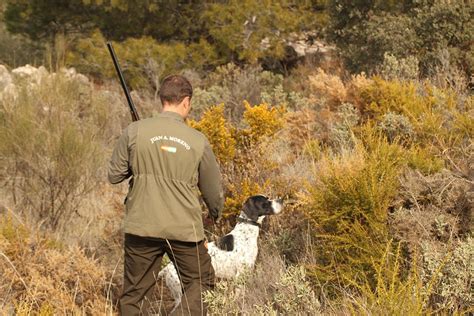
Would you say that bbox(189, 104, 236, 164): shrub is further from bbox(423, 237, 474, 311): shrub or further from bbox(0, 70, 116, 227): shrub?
bbox(423, 237, 474, 311): shrub

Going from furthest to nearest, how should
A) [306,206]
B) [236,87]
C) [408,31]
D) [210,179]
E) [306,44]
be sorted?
[306,44] → [236,87] → [408,31] → [306,206] → [210,179]

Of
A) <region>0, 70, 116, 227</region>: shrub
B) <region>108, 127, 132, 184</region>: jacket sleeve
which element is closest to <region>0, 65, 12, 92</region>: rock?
<region>0, 70, 116, 227</region>: shrub

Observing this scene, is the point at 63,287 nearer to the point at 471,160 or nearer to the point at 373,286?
the point at 373,286

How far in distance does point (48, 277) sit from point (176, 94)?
2.05 meters

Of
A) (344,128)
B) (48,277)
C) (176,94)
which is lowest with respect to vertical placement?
(48,277)

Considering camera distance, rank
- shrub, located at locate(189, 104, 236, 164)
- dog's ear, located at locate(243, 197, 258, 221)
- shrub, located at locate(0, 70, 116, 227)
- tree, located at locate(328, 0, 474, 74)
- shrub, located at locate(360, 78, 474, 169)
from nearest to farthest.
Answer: dog's ear, located at locate(243, 197, 258, 221), shrub, located at locate(360, 78, 474, 169), shrub, located at locate(189, 104, 236, 164), shrub, located at locate(0, 70, 116, 227), tree, located at locate(328, 0, 474, 74)

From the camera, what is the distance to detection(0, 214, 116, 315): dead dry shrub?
17.1ft

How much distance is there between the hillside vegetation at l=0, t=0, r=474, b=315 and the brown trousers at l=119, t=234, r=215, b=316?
0.52 feet

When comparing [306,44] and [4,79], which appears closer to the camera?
[4,79]

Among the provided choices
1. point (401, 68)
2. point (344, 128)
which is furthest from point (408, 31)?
point (344, 128)

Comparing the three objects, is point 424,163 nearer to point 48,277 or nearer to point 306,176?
point 306,176

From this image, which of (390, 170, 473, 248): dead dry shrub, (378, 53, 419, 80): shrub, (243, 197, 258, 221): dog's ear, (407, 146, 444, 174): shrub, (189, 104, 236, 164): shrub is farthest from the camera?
(378, 53, 419, 80): shrub

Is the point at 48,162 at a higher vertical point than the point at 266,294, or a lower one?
higher

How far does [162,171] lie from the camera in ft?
14.0
